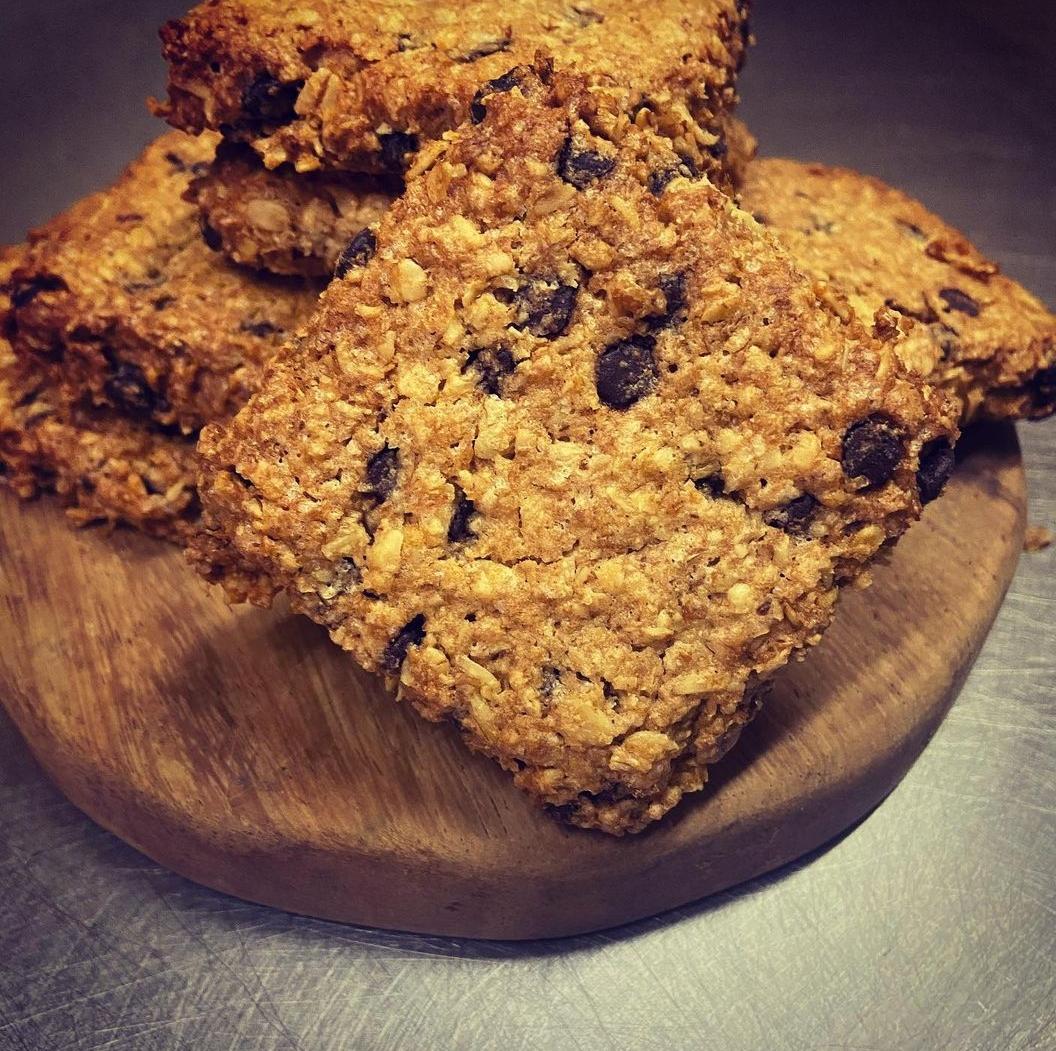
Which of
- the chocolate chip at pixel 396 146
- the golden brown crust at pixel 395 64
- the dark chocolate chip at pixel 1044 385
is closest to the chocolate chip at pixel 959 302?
the dark chocolate chip at pixel 1044 385

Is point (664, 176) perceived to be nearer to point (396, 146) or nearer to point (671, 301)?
point (671, 301)

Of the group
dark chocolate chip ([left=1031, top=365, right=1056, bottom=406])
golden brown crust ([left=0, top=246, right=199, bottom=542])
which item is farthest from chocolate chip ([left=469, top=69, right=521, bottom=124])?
dark chocolate chip ([left=1031, top=365, right=1056, bottom=406])

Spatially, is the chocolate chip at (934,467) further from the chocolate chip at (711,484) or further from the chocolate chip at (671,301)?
the chocolate chip at (671,301)

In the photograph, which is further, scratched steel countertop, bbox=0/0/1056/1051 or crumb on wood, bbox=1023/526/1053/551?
crumb on wood, bbox=1023/526/1053/551

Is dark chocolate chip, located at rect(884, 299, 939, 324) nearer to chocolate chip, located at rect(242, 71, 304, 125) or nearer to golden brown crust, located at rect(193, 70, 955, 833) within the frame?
golden brown crust, located at rect(193, 70, 955, 833)

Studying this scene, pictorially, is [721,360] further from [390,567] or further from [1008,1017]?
[1008,1017]

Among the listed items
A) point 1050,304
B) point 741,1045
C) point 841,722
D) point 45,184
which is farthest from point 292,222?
point 1050,304
